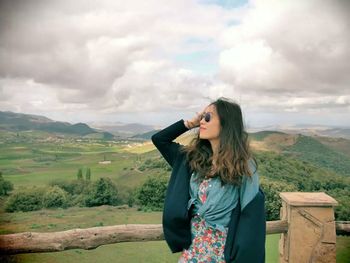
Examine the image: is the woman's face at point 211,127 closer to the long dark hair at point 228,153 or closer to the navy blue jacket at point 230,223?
the long dark hair at point 228,153

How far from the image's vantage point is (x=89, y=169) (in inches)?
279

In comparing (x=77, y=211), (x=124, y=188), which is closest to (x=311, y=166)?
(x=124, y=188)

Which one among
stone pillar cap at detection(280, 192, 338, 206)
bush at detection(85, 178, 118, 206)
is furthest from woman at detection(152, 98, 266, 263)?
bush at detection(85, 178, 118, 206)

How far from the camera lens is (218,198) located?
1.35 meters

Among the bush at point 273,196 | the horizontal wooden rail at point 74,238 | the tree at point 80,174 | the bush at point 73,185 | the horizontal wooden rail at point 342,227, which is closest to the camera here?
the horizontal wooden rail at point 74,238

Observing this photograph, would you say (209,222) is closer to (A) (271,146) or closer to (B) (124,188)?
(B) (124,188)

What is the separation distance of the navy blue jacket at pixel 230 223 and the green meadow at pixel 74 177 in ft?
4.03

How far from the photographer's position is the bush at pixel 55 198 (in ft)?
15.8

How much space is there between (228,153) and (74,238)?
38.8 inches

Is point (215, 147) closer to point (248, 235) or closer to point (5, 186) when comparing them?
point (248, 235)

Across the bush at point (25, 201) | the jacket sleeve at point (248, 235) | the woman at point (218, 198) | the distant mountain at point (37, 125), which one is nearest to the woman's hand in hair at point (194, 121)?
the woman at point (218, 198)

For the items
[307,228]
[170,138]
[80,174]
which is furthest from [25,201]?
[170,138]

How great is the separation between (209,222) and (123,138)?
7.36 metres

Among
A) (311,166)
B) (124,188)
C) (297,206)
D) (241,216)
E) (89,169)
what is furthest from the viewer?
(89,169)
